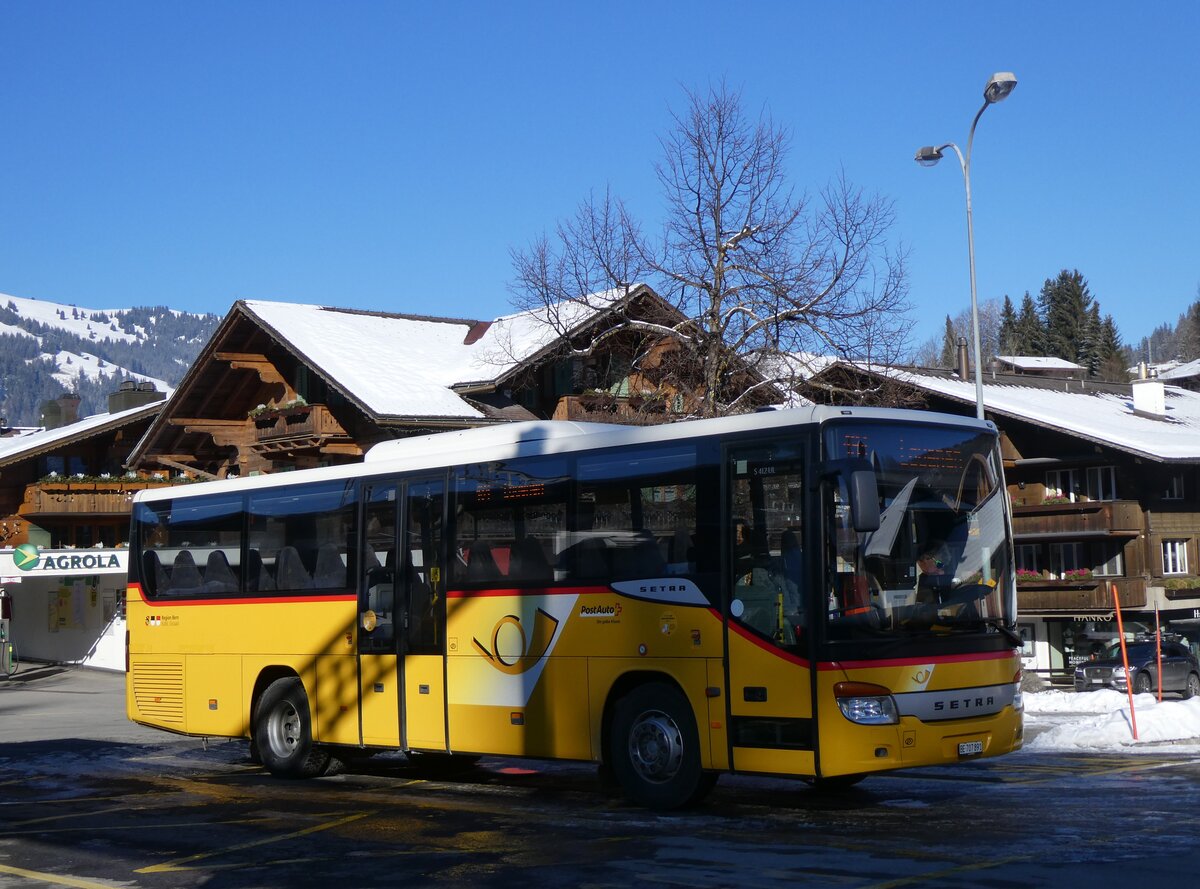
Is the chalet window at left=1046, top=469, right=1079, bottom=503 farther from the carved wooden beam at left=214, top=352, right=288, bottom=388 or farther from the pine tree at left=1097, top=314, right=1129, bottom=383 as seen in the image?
the pine tree at left=1097, top=314, right=1129, bottom=383

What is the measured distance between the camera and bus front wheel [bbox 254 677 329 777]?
53.8ft

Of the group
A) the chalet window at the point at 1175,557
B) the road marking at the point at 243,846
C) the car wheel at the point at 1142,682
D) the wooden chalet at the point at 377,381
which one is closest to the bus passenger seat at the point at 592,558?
the road marking at the point at 243,846

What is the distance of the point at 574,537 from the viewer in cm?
1320

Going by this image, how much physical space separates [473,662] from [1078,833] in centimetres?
601

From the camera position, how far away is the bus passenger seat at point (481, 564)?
46.1 ft

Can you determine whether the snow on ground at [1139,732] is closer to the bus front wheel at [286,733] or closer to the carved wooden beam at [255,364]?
the bus front wheel at [286,733]

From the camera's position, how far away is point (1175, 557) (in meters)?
50.2

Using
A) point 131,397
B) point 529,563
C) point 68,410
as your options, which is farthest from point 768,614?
point 68,410

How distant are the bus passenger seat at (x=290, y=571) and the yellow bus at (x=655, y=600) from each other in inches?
1.2

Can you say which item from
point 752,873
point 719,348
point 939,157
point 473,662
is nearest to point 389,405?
point 719,348

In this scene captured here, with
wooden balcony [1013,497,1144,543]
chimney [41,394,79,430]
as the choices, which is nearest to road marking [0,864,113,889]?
wooden balcony [1013,497,1144,543]

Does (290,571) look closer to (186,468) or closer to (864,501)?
(864,501)

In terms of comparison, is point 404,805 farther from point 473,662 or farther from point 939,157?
point 939,157

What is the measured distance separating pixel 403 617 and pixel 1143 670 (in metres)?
27.2
